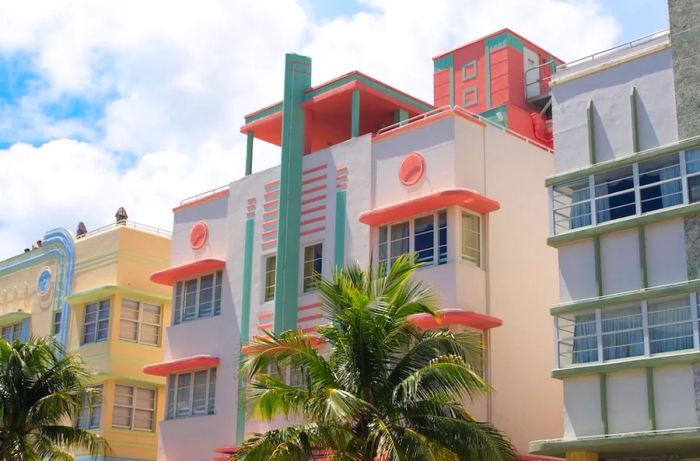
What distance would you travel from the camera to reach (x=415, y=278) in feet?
86.6

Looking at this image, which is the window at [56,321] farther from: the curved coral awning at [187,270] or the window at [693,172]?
the window at [693,172]

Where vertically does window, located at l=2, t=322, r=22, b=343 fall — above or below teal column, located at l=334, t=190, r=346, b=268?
below

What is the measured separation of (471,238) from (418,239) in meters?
1.26

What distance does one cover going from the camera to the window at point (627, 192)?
70.5 ft

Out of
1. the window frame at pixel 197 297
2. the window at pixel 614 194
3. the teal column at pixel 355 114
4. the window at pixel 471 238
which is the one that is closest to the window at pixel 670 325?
Result: the window at pixel 614 194

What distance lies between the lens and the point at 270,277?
3020 cm

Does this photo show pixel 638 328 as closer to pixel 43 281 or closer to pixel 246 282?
pixel 246 282

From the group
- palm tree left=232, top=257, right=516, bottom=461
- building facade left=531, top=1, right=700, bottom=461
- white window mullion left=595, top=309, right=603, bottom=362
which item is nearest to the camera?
palm tree left=232, top=257, right=516, bottom=461

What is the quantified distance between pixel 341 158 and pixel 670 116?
9.60 meters

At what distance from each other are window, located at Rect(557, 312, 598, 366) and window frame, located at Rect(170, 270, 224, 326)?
11.7 metres

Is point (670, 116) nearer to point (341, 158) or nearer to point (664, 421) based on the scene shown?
point (664, 421)

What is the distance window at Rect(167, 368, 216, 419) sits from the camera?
3069cm

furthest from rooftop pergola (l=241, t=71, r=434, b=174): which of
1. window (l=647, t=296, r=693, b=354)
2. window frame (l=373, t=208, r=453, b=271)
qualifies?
window (l=647, t=296, r=693, b=354)

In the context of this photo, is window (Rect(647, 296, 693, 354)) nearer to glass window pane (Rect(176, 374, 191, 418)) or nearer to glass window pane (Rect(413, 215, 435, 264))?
glass window pane (Rect(413, 215, 435, 264))
